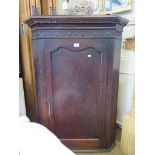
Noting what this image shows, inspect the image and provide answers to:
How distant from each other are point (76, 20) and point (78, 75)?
41 cm

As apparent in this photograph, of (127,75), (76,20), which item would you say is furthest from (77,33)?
(127,75)

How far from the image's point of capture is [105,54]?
4.73ft

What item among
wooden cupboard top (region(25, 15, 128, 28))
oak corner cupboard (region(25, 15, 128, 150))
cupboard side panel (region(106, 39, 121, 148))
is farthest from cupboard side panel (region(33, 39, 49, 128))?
cupboard side panel (region(106, 39, 121, 148))

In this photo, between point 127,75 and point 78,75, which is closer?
point 78,75

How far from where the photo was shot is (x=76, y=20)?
137 centimetres

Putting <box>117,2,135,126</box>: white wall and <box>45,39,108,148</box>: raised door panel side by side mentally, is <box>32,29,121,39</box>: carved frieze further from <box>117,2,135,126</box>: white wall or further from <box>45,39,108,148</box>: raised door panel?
<box>117,2,135,126</box>: white wall

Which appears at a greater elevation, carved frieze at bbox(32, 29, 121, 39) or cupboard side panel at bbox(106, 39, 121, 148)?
carved frieze at bbox(32, 29, 121, 39)

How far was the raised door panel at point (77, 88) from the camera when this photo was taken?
4.74ft

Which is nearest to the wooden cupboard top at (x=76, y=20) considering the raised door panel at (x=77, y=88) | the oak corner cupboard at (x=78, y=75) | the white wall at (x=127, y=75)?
the oak corner cupboard at (x=78, y=75)

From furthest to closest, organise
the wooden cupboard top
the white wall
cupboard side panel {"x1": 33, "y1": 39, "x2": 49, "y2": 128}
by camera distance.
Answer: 1. the white wall
2. cupboard side panel {"x1": 33, "y1": 39, "x2": 49, "y2": 128}
3. the wooden cupboard top

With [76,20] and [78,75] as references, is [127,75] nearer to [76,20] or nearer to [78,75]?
[78,75]

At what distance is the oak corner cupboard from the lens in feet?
4.61
